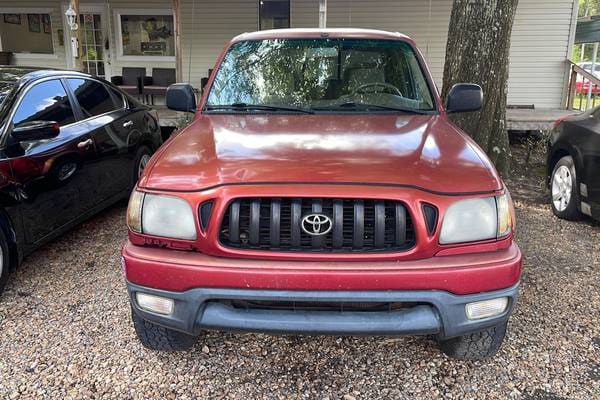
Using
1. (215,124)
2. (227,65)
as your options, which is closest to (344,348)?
(215,124)

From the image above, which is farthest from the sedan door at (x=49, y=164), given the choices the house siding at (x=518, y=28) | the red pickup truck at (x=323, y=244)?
the house siding at (x=518, y=28)

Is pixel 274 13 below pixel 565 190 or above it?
above

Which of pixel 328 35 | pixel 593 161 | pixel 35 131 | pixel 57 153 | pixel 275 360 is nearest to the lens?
pixel 275 360

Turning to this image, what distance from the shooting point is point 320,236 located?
2158 millimetres

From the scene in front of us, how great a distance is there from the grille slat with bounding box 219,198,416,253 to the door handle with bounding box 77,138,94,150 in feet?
8.23

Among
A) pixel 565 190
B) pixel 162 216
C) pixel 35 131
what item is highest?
pixel 35 131

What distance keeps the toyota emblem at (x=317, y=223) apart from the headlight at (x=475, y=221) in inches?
19.0

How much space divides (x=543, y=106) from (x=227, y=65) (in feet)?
32.7

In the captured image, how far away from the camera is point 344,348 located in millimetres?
2842

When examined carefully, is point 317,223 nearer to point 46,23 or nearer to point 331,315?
point 331,315

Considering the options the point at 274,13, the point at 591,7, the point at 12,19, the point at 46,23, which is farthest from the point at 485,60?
the point at 591,7

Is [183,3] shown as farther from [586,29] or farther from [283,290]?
[283,290]

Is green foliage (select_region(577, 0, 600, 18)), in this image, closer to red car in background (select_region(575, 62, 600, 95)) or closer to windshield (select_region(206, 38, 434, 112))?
red car in background (select_region(575, 62, 600, 95))

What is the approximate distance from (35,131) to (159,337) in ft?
6.01
